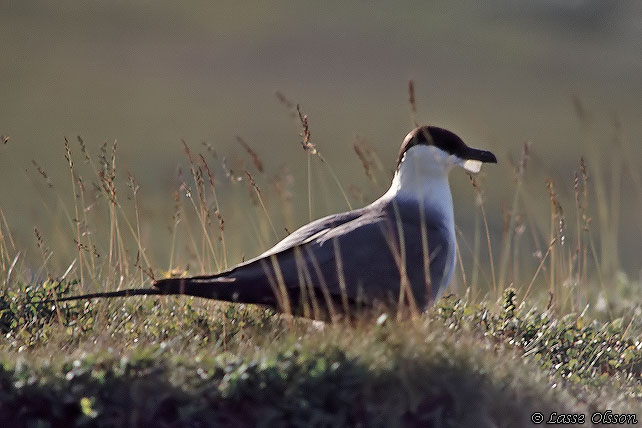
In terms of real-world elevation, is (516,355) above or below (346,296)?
below

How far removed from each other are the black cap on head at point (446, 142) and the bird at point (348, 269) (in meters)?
0.34

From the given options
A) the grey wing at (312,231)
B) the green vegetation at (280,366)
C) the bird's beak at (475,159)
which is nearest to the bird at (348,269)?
the grey wing at (312,231)

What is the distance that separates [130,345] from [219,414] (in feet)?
2.69

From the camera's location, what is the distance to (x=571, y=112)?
65.2 feet

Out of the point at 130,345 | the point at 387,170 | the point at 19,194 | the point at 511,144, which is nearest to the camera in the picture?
the point at 130,345

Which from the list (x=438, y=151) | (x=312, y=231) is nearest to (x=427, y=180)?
(x=438, y=151)

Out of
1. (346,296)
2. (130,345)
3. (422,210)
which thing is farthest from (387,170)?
(130,345)

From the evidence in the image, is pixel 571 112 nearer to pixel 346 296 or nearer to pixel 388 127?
pixel 388 127

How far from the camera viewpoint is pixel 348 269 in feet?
13.6

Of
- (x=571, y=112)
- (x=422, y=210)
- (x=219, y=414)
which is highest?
(x=422, y=210)

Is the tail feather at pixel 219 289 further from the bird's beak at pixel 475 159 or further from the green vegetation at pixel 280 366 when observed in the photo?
the bird's beak at pixel 475 159

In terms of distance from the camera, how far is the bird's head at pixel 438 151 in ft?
15.6

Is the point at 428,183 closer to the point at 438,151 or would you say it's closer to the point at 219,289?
the point at 438,151

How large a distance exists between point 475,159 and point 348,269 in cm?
111
